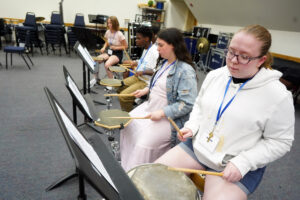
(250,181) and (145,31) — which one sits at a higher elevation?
(145,31)

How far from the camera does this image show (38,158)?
2021 millimetres

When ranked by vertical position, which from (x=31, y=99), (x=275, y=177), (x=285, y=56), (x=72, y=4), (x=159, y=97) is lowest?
(x=275, y=177)

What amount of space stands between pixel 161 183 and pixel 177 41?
3.77 feet

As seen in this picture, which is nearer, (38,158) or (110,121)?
(110,121)

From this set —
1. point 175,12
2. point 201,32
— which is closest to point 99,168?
point 201,32

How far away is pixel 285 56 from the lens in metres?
4.84

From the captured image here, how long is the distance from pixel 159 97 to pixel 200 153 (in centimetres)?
73

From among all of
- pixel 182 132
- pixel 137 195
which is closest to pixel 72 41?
pixel 182 132

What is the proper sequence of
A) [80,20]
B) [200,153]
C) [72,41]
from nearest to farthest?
[200,153]
[72,41]
[80,20]

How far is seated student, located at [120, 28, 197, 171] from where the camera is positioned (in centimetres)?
152

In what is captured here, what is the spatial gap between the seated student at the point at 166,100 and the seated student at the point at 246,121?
41cm

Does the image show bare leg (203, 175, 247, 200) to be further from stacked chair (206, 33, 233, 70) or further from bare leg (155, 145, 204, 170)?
stacked chair (206, 33, 233, 70)

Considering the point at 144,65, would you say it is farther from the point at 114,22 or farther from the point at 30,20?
the point at 30,20

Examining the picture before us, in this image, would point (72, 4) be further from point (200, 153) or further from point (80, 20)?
point (200, 153)
